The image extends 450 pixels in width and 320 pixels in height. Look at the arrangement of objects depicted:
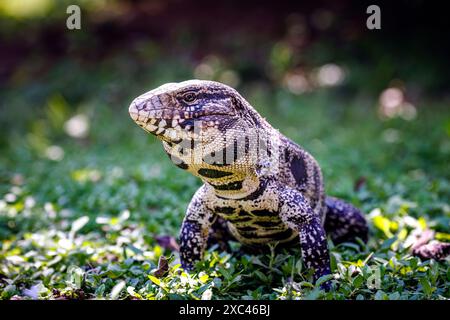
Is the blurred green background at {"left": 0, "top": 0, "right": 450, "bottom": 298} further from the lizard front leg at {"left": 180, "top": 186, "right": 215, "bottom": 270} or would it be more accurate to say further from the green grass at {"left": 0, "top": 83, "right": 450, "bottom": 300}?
the lizard front leg at {"left": 180, "top": 186, "right": 215, "bottom": 270}

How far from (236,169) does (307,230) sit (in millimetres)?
641

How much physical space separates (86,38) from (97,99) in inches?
87.5

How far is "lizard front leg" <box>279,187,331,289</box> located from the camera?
380 centimetres

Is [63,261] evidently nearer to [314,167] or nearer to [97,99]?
[314,167]

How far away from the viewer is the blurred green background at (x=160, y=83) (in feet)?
16.4

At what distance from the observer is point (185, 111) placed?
349 centimetres

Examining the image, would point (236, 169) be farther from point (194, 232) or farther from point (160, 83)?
point (160, 83)

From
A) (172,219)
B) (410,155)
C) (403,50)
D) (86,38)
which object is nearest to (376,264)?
(172,219)

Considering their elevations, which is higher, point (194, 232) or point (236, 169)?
point (236, 169)

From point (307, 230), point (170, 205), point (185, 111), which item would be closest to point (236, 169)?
point (185, 111)

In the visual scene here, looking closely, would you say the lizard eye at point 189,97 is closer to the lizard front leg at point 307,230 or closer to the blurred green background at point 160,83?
the lizard front leg at point 307,230

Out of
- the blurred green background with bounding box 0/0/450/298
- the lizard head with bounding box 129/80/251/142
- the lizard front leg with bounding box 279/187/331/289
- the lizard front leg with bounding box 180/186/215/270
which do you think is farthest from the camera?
the blurred green background with bounding box 0/0/450/298

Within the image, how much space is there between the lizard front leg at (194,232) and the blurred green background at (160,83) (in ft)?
1.08

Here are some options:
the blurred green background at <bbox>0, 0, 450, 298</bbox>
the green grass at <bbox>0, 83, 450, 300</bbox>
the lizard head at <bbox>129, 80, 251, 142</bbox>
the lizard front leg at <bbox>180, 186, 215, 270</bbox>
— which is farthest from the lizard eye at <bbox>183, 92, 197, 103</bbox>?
the blurred green background at <bbox>0, 0, 450, 298</bbox>
